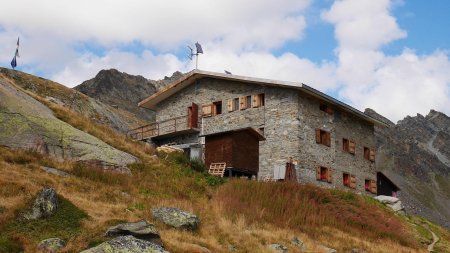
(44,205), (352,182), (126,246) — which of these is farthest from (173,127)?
(126,246)

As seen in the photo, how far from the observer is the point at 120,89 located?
10000cm

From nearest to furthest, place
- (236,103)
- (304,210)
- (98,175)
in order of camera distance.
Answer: (98,175) < (304,210) < (236,103)

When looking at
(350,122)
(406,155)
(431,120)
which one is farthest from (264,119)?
(431,120)

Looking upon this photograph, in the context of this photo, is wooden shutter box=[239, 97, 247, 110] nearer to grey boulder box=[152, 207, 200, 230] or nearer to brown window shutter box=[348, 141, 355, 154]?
brown window shutter box=[348, 141, 355, 154]

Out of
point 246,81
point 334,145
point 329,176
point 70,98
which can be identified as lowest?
point 329,176

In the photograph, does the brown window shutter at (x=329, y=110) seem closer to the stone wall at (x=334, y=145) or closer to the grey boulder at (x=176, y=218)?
the stone wall at (x=334, y=145)

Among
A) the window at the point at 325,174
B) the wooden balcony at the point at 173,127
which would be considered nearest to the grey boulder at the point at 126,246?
the window at the point at 325,174

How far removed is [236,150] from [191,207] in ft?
41.7

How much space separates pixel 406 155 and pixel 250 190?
440 ft

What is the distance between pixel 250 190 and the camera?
23.9 m

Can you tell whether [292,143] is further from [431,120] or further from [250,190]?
[431,120]

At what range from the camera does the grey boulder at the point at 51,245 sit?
481 inches

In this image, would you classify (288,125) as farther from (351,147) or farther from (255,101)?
(351,147)

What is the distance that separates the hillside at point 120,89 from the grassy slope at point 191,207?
6408cm
